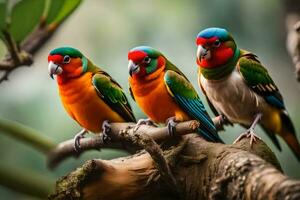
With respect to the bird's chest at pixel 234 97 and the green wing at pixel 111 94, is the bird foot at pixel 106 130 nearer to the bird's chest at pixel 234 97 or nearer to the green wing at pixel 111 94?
the green wing at pixel 111 94

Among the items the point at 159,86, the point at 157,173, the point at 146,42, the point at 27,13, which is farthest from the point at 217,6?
the point at 157,173

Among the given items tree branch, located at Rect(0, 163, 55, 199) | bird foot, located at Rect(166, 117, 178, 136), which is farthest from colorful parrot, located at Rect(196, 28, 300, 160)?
tree branch, located at Rect(0, 163, 55, 199)

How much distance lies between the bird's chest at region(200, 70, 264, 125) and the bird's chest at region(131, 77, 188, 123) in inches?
2.7

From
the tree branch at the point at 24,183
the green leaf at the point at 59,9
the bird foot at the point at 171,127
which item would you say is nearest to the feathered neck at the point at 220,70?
the bird foot at the point at 171,127

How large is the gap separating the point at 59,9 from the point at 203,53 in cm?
41

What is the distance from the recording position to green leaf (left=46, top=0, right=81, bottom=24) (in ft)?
3.94

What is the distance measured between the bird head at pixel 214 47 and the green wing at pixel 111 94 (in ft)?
0.58

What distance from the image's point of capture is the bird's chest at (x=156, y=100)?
38.6 inches

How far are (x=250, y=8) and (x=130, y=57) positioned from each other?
2.78ft

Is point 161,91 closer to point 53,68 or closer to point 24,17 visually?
point 53,68

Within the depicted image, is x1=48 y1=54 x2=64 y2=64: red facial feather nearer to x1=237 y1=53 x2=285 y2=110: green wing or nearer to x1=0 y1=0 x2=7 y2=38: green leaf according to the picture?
x1=0 y1=0 x2=7 y2=38: green leaf

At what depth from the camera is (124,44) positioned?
1.64 metres

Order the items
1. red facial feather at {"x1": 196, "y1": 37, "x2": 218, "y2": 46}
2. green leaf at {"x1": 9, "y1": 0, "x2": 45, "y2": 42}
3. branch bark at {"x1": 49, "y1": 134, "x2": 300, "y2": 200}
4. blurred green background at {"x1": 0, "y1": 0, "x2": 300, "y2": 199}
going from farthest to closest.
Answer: blurred green background at {"x1": 0, "y1": 0, "x2": 300, "y2": 199} → green leaf at {"x1": 9, "y1": 0, "x2": 45, "y2": 42} → red facial feather at {"x1": 196, "y1": 37, "x2": 218, "y2": 46} → branch bark at {"x1": 49, "y1": 134, "x2": 300, "y2": 200}

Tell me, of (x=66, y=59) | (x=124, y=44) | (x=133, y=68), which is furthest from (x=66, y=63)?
(x=124, y=44)
